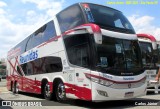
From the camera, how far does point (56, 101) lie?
13109 millimetres

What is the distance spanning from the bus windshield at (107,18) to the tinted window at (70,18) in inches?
15.2

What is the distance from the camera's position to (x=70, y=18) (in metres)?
11.7

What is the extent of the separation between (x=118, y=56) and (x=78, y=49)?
1.48m

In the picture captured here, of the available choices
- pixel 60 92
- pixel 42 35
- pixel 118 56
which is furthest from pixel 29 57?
pixel 118 56

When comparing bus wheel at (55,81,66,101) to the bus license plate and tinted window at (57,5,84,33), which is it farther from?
the bus license plate

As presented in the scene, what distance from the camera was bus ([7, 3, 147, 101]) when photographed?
9.83 meters

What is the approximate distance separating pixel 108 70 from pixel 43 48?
5.53 m

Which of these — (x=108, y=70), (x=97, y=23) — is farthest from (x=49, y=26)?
(x=108, y=70)

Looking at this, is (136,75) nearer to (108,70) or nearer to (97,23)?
(108,70)

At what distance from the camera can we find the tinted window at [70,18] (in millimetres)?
11055

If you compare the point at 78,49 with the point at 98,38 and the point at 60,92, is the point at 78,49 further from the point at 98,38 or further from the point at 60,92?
the point at 60,92

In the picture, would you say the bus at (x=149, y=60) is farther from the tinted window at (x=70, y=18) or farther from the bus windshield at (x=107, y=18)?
the tinted window at (x=70, y=18)

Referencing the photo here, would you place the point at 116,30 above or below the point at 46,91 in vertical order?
above

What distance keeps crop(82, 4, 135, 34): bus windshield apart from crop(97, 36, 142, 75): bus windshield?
22.4 inches
